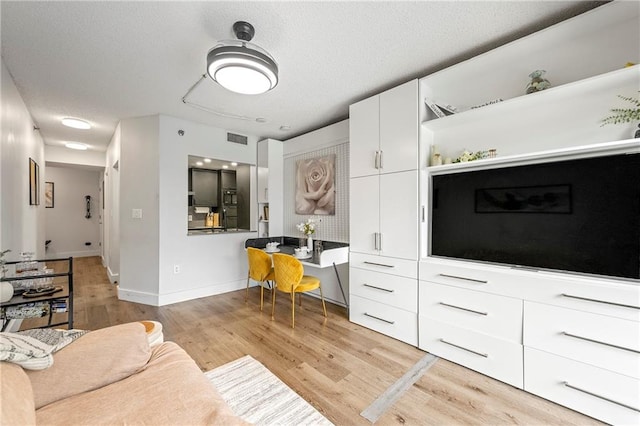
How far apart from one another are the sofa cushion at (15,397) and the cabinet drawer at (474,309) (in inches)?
95.7

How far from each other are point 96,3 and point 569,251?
11.5ft

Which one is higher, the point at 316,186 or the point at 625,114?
the point at 625,114

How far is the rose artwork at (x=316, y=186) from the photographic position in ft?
12.0

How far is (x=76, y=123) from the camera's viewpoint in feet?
12.2

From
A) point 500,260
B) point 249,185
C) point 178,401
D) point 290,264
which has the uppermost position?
point 249,185

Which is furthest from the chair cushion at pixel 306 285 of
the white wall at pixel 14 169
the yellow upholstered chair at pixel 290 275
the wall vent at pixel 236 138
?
the white wall at pixel 14 169

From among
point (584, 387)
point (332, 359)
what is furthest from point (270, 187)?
point (584, 387)

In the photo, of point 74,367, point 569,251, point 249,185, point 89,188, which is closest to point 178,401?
point 74,367

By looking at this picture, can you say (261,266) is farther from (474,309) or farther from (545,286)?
(545,286)

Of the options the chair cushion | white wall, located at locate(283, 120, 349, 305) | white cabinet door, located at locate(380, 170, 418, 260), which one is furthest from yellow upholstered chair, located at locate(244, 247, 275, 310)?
white cabinet door, located at locate(380, 170, 418, 260)

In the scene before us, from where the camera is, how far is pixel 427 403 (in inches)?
67.1

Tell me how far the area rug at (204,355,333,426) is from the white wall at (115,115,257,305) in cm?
202

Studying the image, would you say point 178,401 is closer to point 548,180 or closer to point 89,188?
point 548,180

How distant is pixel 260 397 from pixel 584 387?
2074 mm
